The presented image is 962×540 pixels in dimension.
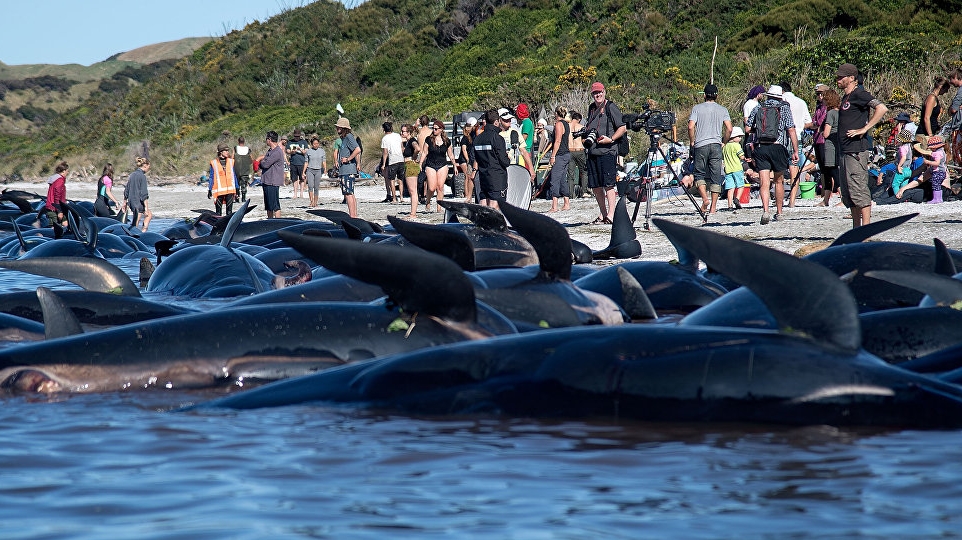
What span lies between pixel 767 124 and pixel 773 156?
48 cm

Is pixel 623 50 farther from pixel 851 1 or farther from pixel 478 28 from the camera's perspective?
pixel 478 28

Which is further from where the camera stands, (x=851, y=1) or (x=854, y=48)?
(x=851, y=1)

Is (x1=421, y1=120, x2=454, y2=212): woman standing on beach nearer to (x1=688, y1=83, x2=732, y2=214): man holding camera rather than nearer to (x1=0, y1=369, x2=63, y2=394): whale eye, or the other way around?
(x1=688, y1=83, x2=732, y2=214): man holding camera

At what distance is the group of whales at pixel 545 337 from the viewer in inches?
123

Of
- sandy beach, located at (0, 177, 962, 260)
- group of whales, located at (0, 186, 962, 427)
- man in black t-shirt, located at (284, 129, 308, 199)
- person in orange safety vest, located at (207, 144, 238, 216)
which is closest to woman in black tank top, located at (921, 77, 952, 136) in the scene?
sandy beach, located at (0, 177, 962, 260)

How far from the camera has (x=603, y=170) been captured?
1448 cm

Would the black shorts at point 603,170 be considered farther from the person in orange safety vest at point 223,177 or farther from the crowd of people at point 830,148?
the person in orange safety vest at point 223,177

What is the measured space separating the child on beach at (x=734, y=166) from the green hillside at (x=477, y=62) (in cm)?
721

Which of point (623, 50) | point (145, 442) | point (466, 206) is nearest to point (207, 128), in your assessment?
point (623, 50)

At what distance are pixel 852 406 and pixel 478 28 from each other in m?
59.4

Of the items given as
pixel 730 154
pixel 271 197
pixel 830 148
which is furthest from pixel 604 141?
pixel 271 197

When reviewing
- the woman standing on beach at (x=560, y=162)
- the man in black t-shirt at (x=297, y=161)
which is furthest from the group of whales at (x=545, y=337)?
the man in black t-shirt at (x=297, y=161)

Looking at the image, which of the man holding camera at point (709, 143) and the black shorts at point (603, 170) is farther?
the man holding camera at point (709, 143)

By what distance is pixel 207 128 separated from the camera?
2370 inches
